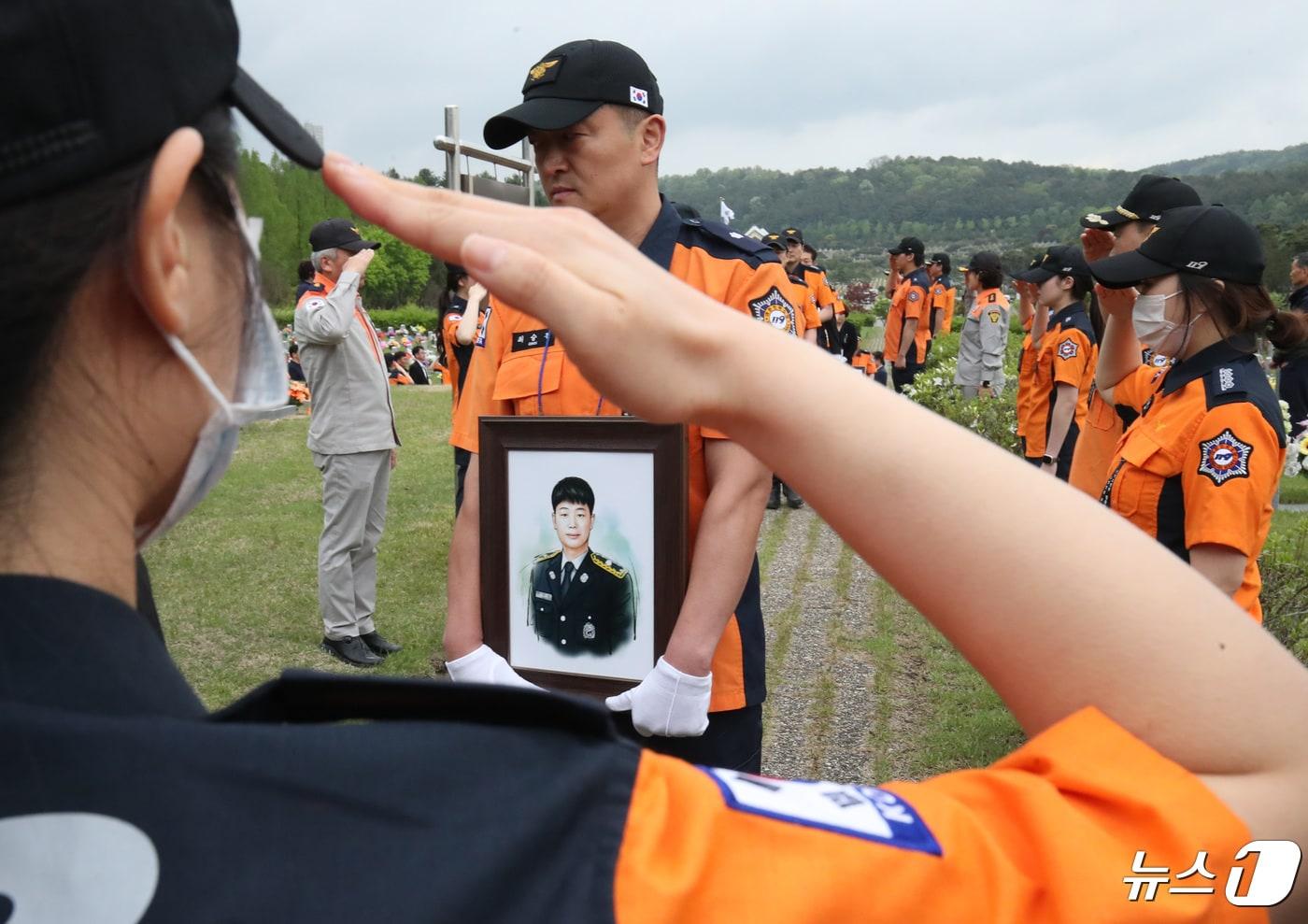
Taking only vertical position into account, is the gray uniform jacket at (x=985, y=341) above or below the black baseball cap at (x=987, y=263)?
below

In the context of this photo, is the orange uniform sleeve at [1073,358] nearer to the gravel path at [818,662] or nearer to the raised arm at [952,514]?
the gravel path at [818,662]

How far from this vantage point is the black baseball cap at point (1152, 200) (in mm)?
4820

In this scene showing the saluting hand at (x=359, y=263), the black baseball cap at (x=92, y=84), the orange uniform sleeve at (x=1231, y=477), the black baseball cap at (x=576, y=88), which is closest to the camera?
the black baseball cap at (x=92, y=84)

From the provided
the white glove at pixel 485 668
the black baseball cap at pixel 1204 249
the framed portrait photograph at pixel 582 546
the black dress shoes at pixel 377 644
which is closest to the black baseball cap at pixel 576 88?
the framed portrait photograph at pixel 582 546

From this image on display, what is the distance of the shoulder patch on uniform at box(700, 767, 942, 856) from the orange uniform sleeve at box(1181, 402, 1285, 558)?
290 centimetres

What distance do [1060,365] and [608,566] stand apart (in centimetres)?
639

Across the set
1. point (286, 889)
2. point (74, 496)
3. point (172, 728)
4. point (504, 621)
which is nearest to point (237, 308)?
point (74, 496)

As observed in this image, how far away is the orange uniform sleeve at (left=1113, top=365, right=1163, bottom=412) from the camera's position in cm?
484

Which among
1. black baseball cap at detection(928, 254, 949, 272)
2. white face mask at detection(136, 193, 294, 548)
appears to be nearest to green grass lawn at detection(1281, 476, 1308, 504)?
black baseball cap at detection(928, 254, 949, 272)

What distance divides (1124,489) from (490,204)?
129 inches

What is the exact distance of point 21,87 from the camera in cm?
66

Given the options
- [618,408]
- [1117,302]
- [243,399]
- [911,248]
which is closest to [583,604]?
[618,408]

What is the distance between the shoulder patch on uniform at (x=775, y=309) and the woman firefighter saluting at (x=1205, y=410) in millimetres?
1653

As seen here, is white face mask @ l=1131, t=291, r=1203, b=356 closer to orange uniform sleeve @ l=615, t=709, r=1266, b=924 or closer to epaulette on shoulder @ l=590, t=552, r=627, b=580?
epaulette on shoulder @ l=590, t=552, r=627, b=580
